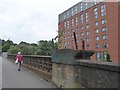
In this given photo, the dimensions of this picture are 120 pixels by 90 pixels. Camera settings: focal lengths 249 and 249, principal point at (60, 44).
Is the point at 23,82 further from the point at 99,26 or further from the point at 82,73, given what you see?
the point at 99,26

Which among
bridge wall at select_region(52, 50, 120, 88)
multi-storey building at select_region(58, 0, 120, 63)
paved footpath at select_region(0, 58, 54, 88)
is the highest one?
multi-storey building at select_region(58, 0, 120, 63)

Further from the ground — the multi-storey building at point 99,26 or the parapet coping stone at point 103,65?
the multi-storey building at point 99,26

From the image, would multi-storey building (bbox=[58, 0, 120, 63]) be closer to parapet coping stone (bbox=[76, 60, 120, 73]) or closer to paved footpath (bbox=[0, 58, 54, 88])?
paved footpath (bbox=[0, 58, 54, 88])

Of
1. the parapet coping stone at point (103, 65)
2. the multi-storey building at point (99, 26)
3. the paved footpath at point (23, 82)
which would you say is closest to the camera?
the parapet coping stone at point (103, 65)

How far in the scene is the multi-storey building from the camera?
6644 cm

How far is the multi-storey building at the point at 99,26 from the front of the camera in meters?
66.4

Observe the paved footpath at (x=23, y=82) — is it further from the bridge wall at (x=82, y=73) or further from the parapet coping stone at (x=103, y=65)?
the parapet coping stone at (x=103, y=65)

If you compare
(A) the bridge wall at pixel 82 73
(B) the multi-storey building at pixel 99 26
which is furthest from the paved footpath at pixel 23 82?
(B) the multi-storey building at pixel 99 26

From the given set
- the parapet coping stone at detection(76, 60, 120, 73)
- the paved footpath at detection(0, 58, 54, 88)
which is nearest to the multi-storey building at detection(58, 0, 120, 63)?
the paved footpath at detection(0, 58, 54, 88)

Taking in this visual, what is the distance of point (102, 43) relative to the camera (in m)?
70.9

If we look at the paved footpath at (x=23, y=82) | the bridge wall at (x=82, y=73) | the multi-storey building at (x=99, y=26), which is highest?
the multi-storey building at (x=99, y=26)

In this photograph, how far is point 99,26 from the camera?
7269cm

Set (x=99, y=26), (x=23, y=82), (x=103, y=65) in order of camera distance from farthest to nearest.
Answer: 1. (x=99, y=26)
2. (x=23, y=82)
3. (x=103, y=65)

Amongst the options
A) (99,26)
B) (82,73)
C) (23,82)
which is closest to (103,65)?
(82,73)
